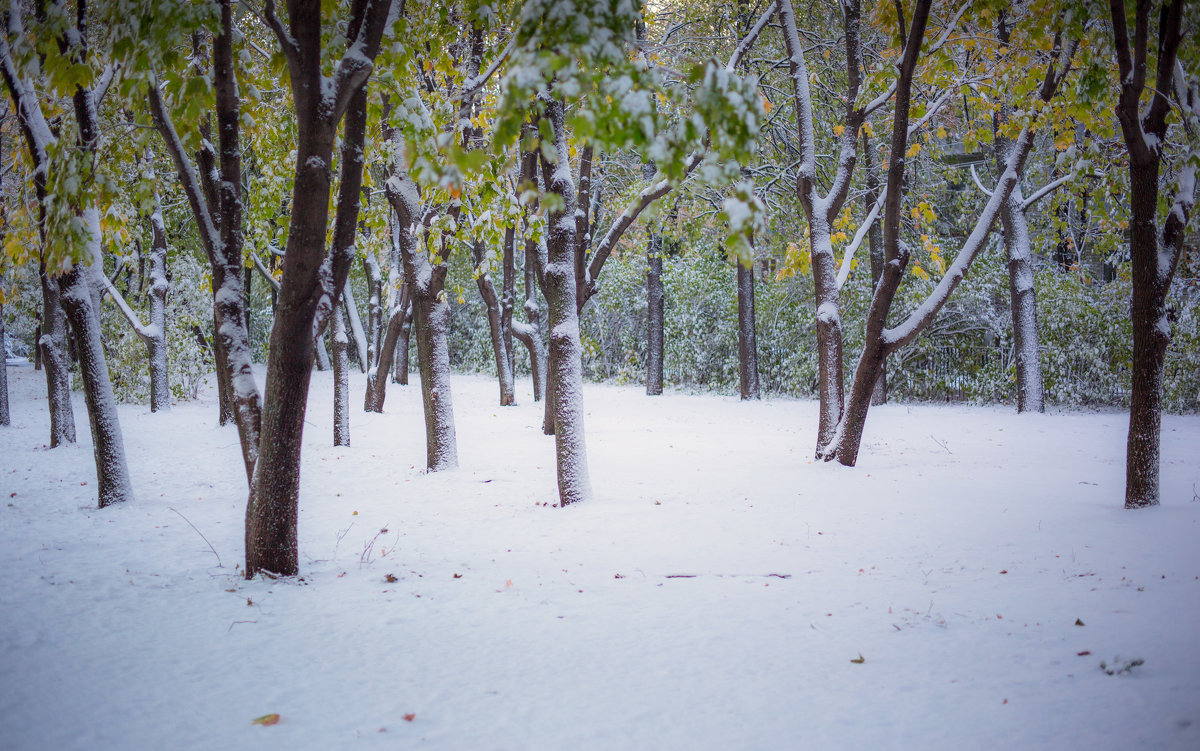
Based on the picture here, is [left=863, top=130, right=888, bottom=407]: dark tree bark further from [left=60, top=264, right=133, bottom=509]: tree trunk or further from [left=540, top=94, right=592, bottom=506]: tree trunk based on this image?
[left=60, top=264, right=133, bottom=509]: tree trunk

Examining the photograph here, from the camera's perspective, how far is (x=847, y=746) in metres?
2.45

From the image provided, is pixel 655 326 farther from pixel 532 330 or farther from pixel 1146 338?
pixel 1146 338

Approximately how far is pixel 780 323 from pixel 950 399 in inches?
154

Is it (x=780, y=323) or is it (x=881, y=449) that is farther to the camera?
(x=780, y=323)

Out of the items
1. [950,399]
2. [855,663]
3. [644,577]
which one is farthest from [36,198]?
[950,399]

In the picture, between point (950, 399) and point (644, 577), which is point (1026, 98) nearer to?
point (644, 577)

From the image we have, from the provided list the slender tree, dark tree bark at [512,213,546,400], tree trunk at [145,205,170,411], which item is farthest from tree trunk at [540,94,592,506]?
tree trunk at [145,205,170,411]

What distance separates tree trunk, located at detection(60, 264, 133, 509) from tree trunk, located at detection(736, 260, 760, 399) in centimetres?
1210

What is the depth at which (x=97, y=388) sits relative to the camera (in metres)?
6.32

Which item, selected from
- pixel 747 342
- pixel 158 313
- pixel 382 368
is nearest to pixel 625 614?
pixel 382 368

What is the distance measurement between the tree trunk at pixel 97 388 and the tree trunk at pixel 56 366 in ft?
14.3

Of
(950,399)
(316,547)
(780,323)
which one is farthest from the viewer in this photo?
(780,323)

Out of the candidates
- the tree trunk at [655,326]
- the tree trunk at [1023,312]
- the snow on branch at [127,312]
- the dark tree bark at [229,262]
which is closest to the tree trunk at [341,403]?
the snow on branch at [127,312]

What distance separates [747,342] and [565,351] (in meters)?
10.5
